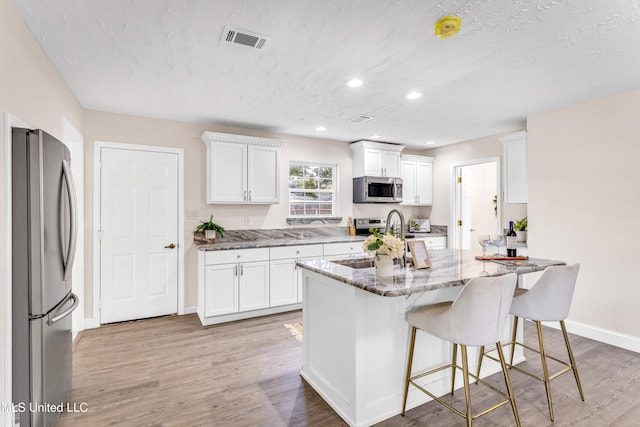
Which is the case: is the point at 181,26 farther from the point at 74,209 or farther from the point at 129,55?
the point at 74,209

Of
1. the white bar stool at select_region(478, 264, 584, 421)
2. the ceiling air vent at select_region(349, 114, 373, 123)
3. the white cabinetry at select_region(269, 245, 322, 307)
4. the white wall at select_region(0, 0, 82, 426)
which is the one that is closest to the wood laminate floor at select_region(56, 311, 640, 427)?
the white bar stool at select_region(478, 264, 584, 421)

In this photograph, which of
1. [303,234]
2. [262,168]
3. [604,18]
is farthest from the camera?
[303,234]

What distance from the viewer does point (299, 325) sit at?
3.78m

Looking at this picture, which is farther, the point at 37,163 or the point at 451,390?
the point at 451,390

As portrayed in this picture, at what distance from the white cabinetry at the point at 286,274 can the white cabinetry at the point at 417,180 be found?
93.3 inches

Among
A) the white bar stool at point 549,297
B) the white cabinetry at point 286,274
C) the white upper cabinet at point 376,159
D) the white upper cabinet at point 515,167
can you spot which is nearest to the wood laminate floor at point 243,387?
the white bar stool at point 549,297

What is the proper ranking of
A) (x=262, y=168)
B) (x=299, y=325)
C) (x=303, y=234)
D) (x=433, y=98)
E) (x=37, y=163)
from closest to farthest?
(x=37, y=163) → (x=433, y=98) → (x=299, y=325) → (x=262, y=168) → (x=303, y=234)

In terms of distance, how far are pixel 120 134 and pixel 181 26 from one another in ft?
7.74

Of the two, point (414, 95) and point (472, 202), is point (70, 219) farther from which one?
point (472, 202)

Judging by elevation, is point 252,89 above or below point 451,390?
above

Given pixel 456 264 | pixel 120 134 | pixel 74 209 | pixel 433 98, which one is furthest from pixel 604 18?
pixel 120 134

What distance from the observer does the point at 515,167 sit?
4188 millimetres

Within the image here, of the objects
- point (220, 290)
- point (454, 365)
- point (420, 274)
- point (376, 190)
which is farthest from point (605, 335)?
point (220, 290)

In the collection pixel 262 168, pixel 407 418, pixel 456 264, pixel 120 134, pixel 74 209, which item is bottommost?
pixel 407 418
